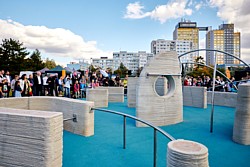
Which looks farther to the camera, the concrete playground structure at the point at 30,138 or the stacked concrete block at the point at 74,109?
the stacked concrete block at the point at 74,109

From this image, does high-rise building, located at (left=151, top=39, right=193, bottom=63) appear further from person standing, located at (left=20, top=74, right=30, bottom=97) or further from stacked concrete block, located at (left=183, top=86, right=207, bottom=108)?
person standing, located at (left=20, top=74, right=30, bottom=97)

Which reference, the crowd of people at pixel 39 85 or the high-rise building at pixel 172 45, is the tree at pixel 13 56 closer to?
the crowd of people at pixel 39 85

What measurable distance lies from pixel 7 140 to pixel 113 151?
2.84 metres

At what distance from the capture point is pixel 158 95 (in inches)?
360

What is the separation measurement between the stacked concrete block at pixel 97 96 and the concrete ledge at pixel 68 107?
572 centimetres

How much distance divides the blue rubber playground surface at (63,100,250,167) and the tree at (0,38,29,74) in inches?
1507

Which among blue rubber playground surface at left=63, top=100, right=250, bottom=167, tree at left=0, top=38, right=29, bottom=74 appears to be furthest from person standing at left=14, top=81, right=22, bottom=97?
tree at left=0, top=38, right=29, bottom=74

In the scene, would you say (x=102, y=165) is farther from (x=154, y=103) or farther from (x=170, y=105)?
(x=170, y=105)

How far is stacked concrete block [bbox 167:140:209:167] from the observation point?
267 cm

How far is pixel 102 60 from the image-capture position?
151 meters

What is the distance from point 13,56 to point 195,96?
41026 mm

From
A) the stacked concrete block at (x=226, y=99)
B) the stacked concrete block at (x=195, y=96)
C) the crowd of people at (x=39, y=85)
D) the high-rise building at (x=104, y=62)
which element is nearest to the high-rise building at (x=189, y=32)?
the high-rise building at (x=104, y=62)

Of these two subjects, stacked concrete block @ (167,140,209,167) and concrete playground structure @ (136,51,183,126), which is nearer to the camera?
stacked concrete block @ (167,140,209,167)

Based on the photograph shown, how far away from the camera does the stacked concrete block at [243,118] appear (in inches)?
271
